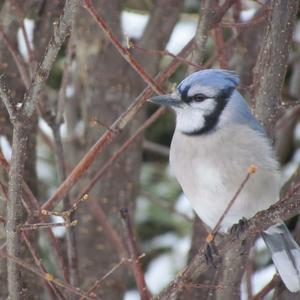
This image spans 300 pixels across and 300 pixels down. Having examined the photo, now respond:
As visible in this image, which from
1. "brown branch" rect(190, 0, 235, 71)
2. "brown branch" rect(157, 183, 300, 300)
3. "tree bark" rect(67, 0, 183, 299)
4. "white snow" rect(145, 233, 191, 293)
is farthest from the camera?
"white snow" rect(145, 233, 191, 293)

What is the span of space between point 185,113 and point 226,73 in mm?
226

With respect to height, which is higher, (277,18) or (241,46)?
(241,46)

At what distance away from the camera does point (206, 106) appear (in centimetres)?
288

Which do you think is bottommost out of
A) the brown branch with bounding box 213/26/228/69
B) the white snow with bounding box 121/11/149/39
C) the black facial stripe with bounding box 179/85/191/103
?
the black facial stripe with bounding box 179/85/191/103

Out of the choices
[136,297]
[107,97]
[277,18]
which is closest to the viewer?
[277,18]

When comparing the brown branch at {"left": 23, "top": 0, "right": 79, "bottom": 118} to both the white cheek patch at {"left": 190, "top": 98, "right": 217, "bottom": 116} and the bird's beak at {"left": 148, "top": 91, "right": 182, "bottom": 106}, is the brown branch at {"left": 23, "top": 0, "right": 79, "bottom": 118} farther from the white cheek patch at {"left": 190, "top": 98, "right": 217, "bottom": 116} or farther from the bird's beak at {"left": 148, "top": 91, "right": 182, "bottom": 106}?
the white cheek patch at {"left": 190, "top": 98, "right": 217, "bottom": 116}

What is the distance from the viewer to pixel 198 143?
2816mm

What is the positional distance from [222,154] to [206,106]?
0.76 ft

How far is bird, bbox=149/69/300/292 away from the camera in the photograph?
2.73 metres

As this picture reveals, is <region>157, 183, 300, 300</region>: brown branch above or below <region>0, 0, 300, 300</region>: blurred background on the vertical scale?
below

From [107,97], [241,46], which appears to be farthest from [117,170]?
[241,46]

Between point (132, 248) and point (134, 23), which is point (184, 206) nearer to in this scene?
point (134, 23)

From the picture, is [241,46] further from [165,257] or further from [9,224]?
[165,257]

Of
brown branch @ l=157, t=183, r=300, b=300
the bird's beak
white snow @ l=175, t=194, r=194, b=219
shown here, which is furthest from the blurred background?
Answer: brown branch @ l=157, t=183, r=300, b=300
